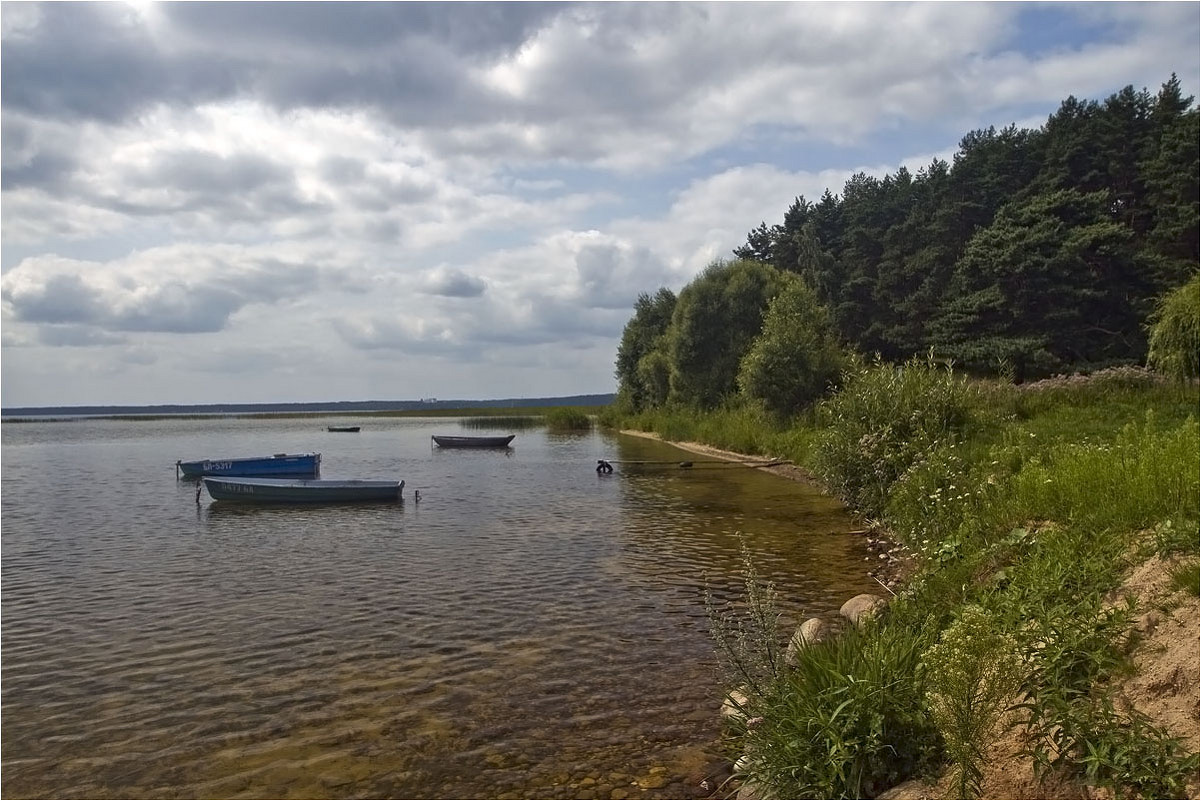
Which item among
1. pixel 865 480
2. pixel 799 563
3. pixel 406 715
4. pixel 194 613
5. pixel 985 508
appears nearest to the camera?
pixel 406 715

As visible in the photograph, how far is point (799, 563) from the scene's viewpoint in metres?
17.5

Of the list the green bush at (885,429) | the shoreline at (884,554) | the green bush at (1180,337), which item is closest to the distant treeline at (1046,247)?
the green bush at (1180,337)

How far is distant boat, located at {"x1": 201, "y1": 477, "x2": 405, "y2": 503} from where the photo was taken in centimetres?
3138

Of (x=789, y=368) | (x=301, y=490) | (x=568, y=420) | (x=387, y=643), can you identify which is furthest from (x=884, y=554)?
(x=568, y=420)

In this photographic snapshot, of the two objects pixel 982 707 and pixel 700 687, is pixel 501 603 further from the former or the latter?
pixel 982 707

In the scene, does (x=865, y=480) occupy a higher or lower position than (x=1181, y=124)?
lower

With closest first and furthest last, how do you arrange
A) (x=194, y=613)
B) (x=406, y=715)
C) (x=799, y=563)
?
(x=406, y=715), (x=194, y=613), (x=799, y=563)

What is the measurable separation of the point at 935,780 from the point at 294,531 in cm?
2304

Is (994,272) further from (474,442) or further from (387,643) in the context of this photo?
(387,643)

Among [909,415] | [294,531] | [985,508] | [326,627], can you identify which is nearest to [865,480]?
[909,415]

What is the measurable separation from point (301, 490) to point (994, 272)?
46187 millimetres

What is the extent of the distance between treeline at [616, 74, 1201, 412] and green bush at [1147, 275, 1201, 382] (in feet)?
53.2

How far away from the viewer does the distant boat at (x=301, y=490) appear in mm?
31375

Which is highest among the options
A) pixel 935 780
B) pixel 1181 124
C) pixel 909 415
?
pixel 1181 124
